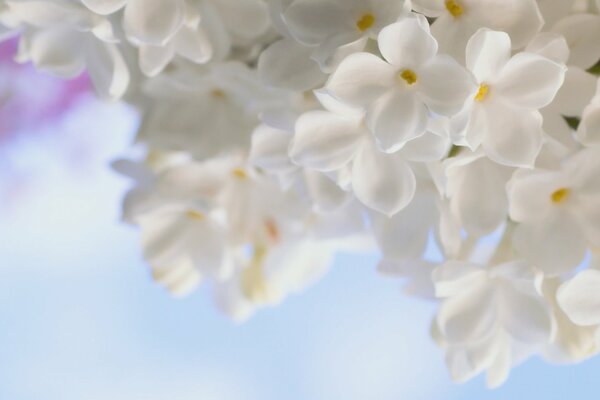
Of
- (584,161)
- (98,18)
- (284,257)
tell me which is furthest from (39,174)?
(584,161)

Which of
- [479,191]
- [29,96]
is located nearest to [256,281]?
[479,191]

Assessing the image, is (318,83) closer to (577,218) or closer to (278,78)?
(278,78)

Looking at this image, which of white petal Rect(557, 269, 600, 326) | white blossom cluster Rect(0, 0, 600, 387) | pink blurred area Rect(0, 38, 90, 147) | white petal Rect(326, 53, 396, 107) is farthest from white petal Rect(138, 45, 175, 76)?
pink blurred area Rect(0, 38, 90, 147)

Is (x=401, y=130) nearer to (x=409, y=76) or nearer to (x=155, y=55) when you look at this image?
(x=409, y=76)

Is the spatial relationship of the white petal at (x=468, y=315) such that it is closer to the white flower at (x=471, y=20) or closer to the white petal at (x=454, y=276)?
the white petal at (x=454, y=276)

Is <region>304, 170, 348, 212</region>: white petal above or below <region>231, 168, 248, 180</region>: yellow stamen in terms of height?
above

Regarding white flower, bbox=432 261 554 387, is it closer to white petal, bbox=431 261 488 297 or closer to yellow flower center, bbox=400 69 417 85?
white petal, bbox=431 261 488 297

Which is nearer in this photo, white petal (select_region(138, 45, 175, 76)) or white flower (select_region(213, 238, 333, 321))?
white petal (select_region(138, 45, 175, 76))

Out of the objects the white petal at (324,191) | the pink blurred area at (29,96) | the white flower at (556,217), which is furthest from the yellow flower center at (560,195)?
the pink blurred area at (29,96)
